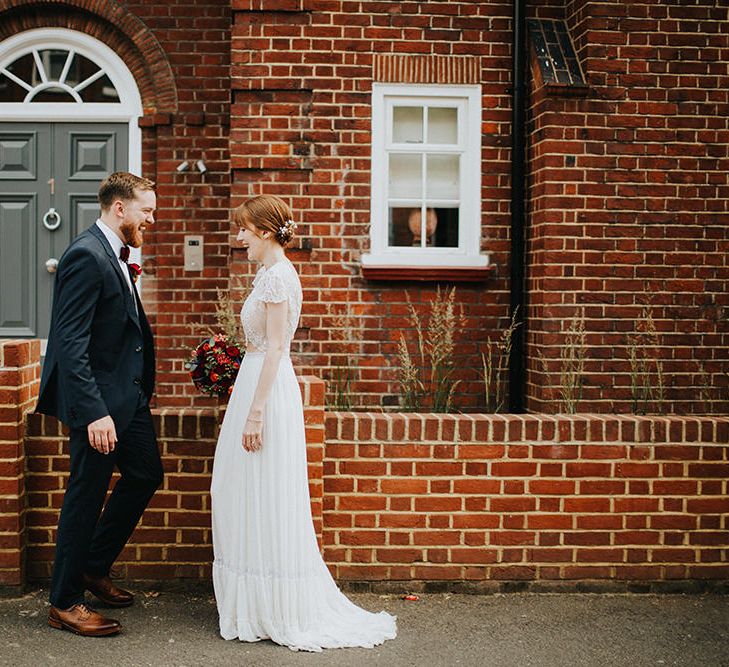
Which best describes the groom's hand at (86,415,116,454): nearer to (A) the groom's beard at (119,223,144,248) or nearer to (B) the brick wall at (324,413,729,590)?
(A) the groom's beard at (119,223,144,248)

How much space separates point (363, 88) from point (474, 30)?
1.01 meters

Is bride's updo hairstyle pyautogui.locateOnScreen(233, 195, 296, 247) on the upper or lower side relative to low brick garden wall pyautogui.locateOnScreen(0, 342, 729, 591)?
upper

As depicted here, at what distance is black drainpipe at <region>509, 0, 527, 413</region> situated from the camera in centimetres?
753

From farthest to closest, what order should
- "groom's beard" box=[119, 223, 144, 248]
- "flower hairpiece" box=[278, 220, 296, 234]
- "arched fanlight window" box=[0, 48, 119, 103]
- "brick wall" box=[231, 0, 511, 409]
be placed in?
1. "arched fanlight window" box=[0, 48, 119, 103]
2. "brick wall" box=[231, 0, 511, 409]
3. "groom's beard" box=[119, 223, 144, 248]
4. "flower hairpiece" box=[278, 220, 296, 234]

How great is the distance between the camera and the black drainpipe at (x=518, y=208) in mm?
7527

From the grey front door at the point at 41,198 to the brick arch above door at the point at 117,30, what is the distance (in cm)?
45

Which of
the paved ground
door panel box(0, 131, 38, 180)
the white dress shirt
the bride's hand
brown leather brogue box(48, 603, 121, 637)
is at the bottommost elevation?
the paved ground

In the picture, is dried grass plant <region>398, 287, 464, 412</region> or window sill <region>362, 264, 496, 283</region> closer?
dried grass plant <region>398, 287, 464, 412</region>

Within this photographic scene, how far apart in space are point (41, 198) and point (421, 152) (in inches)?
130

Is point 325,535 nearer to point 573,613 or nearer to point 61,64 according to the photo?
point 573,613

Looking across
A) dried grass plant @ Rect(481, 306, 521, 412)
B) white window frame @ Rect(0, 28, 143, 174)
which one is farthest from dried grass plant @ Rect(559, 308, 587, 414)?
white window frame @ Rect(0, 28, 143, 174)

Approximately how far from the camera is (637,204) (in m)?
7.25

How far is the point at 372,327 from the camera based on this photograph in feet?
24.7

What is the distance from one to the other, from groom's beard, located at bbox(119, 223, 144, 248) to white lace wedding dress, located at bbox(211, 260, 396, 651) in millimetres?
692
